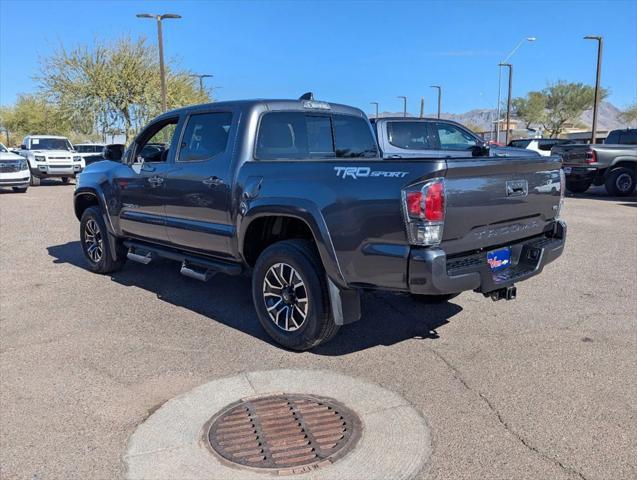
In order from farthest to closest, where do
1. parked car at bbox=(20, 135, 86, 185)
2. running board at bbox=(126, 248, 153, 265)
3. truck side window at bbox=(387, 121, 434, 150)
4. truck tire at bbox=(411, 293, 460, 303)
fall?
parked car at bbox=(20, 135, 86, 185) < truck side window at bbox=(387, 121, 434, 150) < running board at bbox=(126, 248, 153, 265) < truck tire at bbox=(411, 293, 460, 303)

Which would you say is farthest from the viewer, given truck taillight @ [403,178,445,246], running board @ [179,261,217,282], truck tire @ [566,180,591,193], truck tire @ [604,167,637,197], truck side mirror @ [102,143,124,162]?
truck tire @ [566,180,591,193]

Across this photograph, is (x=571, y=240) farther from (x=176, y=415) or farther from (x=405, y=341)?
(x=176, y=415)

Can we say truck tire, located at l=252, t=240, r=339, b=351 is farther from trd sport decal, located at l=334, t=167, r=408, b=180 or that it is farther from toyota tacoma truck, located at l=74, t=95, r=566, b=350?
trd sport decal, located at l=334, t=167, r=408, b=180

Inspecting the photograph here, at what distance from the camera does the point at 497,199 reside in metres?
3.83

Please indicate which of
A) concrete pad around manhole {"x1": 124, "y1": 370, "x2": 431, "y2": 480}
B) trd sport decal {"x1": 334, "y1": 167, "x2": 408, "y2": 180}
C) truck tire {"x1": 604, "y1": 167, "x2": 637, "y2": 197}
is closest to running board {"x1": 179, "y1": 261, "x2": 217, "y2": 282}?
concrete pad around manhole {"x1": 124, "y1": 370, "x2": 431, "y2": 480}

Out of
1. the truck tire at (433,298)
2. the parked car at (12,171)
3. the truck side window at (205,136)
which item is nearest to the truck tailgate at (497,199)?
the truck tire at (433,298)

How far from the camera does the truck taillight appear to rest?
3.38 meters

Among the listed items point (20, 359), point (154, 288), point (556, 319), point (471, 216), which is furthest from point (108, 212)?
point (556, 319)

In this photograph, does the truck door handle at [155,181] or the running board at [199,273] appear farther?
the truck door handle at [155,181]

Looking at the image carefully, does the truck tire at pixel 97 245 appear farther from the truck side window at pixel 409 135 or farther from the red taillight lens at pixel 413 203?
the truck side window at pixel 409 135

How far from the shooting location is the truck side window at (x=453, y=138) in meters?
11.7

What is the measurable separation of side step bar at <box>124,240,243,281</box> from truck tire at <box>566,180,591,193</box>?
45.6ft

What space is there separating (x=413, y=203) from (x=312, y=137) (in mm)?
2156

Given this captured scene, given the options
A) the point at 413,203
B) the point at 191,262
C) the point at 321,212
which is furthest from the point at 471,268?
the point at 191,262
